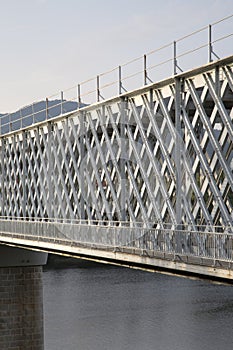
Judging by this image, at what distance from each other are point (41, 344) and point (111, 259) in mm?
20624

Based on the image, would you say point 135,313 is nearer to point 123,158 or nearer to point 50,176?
point 50,176

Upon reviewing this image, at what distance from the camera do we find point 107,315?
63.6 metres

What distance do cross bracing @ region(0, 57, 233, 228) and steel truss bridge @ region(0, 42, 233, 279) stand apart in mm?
40

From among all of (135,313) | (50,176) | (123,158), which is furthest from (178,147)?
(135,313)

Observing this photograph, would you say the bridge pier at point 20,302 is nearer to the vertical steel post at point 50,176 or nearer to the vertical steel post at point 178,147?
the vertical steel post at point 50,176

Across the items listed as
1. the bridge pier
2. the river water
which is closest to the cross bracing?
the bridge pier

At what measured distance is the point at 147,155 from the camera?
2584 cm

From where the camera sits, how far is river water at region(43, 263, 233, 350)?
55.1 m

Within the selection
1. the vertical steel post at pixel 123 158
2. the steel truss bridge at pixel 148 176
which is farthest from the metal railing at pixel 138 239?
the vertical steel post at pixel 123 158

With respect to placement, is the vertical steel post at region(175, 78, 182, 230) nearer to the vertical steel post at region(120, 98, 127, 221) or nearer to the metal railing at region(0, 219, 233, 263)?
the metal railing at region(0, 219, 233, 263)

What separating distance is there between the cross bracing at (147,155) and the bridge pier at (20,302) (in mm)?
4641

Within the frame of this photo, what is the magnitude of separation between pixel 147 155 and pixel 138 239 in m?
3.13

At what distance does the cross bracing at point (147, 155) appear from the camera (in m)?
21.5

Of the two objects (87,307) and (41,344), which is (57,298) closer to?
(87,307)
